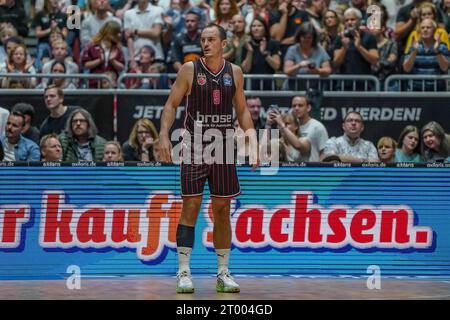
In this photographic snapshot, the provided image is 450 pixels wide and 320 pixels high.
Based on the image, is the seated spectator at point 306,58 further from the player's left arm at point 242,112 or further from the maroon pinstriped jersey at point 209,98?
the maroon pinstriped jersey at point 209,98

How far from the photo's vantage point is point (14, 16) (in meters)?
18.8

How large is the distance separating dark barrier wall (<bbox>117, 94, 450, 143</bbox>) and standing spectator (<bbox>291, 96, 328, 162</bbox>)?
0.71 metres

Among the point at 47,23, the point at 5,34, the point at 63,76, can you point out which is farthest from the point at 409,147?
the point at 5,34

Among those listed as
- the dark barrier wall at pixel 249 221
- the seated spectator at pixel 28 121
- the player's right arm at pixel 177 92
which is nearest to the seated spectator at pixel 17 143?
the seated spectator at pixel 28 121

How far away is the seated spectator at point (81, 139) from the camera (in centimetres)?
1462

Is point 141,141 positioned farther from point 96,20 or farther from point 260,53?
point 96,20

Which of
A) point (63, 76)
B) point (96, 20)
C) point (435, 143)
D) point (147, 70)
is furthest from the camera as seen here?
point (96, 20)

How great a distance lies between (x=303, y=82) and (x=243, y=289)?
19.4 ft

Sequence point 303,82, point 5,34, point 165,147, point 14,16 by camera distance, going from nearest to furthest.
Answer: point 165,147
point 303,82
point 5,34
point 14,16

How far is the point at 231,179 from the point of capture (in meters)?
10.9

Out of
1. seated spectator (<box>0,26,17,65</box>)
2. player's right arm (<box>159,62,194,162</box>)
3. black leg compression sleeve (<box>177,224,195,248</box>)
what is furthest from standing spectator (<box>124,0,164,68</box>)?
black leg compression sleeve (<box>177,224,195,248</box>)

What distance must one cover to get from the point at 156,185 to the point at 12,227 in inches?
65.4

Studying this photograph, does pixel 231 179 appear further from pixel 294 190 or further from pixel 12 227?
pixel 12 227
